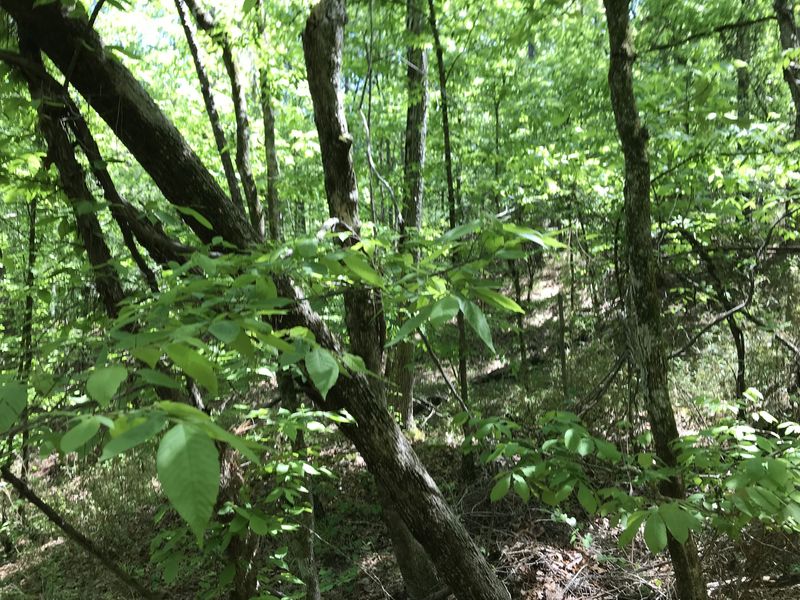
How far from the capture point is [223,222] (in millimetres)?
2633

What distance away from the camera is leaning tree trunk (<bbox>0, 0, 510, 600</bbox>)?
7.52 feet

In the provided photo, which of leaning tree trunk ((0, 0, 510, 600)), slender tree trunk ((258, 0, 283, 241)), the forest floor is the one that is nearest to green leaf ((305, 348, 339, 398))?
leaning tree trunk ((0, 0, 510, 600))

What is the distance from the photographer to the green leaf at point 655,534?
1.61m

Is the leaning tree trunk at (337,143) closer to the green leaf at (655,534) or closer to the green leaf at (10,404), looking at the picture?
the green leaf at (655,534)

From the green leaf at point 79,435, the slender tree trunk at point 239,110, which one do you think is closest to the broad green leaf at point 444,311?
the green leaf at point 79,435

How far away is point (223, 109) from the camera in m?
7.45

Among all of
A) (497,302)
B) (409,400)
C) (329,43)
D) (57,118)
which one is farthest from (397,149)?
(497,302)

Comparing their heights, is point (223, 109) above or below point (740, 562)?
above

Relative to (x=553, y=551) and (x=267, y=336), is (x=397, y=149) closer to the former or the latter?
(x=553, y=551)

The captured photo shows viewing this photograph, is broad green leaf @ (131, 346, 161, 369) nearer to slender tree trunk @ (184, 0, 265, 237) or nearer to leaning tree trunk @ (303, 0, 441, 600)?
leaning tree trunk @ (303, 0, 441, 600)

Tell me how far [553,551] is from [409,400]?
124 inches

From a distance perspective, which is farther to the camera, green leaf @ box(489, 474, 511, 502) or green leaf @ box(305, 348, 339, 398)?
green leaf @ box(489, 474, 511, 502)

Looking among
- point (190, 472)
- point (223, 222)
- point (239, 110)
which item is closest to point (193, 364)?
point (190, 472)

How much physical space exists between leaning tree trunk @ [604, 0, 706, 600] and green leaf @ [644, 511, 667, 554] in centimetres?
109
